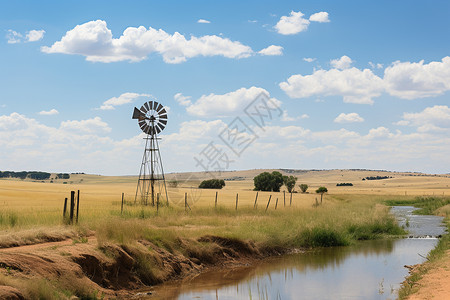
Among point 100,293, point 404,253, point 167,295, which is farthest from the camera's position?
point 404,253

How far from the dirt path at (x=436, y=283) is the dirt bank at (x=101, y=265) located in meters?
7.94

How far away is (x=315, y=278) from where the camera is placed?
64.7 ft

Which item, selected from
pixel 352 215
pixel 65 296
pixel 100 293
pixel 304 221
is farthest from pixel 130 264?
pixel 352 215

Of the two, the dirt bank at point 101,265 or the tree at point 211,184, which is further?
the tree at point 211,184

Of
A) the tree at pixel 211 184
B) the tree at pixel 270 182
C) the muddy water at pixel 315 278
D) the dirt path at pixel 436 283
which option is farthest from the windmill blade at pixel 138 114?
the tree at pixel 211 184

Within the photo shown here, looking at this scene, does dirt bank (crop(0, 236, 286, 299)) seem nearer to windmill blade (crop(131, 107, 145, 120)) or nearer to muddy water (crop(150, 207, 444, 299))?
muddy water (crop(150, 207, 444, 299))

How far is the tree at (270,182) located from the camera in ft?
322

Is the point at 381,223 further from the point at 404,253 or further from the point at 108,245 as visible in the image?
the point at 108,245

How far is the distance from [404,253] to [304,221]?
613cm

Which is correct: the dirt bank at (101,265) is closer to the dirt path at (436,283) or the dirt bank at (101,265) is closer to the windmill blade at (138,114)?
the dirt path at (436,283)

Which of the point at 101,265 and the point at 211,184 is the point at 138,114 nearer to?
the point at 101,265

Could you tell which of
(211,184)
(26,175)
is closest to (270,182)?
(211,184)

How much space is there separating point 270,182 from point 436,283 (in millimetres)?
82435

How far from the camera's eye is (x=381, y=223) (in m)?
35.0
